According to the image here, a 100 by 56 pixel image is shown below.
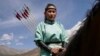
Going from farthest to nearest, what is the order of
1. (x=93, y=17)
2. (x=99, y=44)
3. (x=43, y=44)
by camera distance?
1. (x=43, y=44)
2. (x=93, y=17)
3. (x=99, y=44)

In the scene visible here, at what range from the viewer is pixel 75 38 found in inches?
88.6

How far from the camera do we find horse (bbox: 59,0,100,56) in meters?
2.02

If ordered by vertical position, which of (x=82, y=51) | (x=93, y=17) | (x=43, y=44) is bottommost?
(x=43, y=44)

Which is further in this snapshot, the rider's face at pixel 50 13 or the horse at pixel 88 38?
the rider's face at pixel 50 13

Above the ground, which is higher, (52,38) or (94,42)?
(94,42)

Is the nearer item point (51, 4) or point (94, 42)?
point (94, 42)

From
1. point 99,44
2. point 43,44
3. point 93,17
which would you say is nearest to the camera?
point 99,44

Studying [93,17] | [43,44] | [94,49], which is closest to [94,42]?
[94,49]

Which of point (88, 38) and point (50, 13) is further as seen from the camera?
point (50, 13)

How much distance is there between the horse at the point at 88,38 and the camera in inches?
79.5

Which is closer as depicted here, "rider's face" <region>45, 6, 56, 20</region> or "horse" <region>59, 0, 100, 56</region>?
"horse" <region>59, 0, 100, 56</region>

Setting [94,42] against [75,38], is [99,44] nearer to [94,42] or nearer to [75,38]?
[94,42]

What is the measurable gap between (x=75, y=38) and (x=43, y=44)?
8.22ft

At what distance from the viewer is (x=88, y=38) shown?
212 centimetres
